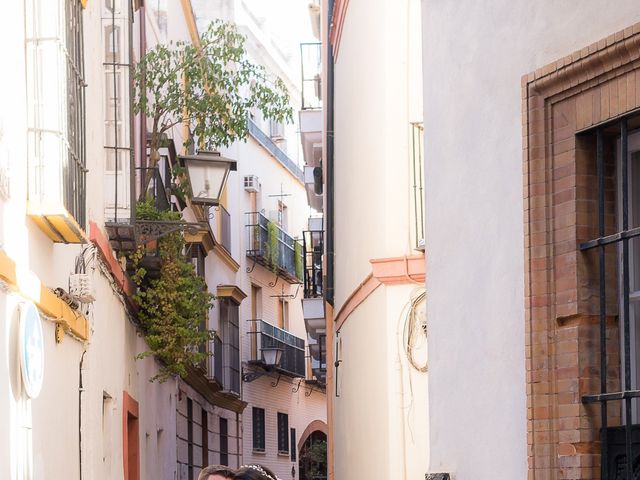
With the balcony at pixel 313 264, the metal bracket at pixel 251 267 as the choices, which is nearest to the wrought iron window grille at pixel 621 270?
the balcony at pixel 313 264

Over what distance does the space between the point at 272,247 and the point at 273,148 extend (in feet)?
13.5

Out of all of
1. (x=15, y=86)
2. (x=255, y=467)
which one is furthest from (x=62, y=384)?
(x=255, y=467)

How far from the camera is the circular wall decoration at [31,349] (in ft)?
26.0

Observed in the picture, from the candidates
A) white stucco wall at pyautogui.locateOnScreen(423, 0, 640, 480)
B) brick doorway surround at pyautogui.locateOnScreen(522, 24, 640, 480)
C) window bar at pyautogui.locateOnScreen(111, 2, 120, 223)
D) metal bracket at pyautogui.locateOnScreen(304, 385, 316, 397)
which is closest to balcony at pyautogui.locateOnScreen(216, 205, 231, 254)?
metal bracket at pyautogui.locateOnScreen(304, 385, 316, 397)

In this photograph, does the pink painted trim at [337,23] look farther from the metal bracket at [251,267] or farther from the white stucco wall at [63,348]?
the metal bracket at [251,267]

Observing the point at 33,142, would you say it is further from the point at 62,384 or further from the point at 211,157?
the point at 211,157

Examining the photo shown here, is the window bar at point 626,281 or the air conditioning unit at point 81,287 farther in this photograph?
the air conditioning unit at point 81,287

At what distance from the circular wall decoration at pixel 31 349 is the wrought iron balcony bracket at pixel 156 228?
194 inches

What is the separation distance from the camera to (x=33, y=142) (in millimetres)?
8453

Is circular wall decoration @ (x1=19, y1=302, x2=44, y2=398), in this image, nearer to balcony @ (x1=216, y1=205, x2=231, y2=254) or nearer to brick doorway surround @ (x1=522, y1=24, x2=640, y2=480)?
brick doorway surround @ (x1=522, y1=24, x2=640, y2=480)

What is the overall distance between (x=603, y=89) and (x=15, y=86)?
135 inches

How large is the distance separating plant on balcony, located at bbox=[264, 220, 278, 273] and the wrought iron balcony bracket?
23584 mm

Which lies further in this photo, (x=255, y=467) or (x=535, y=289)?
(x=535, y=289)

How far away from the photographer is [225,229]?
3303 cm
